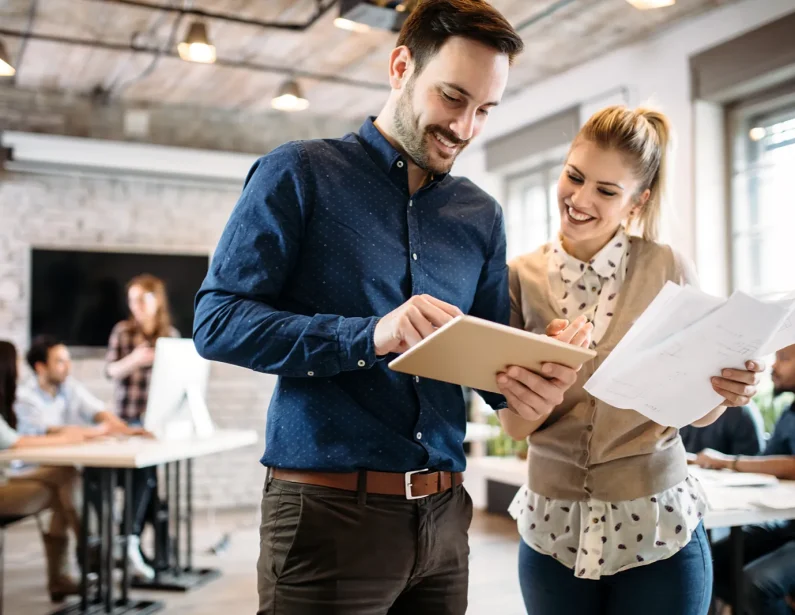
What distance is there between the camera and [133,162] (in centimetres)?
616

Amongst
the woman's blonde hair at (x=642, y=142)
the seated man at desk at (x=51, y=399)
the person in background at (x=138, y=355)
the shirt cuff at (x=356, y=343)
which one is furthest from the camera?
the person in background at (x=138, y=355)

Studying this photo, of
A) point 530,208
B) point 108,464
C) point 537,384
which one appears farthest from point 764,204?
point 537,384

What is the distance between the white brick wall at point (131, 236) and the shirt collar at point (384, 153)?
5.32 m

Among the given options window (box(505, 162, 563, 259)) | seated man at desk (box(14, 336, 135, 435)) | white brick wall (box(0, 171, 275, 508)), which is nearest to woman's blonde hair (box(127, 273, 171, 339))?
seated man at desk (box(14, 336, 135, 435))

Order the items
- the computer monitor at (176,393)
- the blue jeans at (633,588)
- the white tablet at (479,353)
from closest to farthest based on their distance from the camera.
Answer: the white tablet at (479,353)
the blue jeans at (633,588)
the computer monitor at (176,393)

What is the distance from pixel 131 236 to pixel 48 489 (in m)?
2.82

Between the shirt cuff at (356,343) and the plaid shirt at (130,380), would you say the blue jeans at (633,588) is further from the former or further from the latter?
the plaid shirt at (130,380)

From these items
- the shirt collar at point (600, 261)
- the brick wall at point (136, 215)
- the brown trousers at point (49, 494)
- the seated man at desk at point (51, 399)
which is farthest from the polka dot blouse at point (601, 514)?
the brick wall at point (136, 215)

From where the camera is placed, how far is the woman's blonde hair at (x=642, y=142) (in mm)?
1586

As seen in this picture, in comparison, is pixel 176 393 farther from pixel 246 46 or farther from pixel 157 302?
pixel 246 46

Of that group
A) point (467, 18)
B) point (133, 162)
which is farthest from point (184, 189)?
point (467, 18)

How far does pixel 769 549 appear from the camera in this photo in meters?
2.94

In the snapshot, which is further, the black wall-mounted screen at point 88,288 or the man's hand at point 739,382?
the black wall-mounted screen at point 88,288

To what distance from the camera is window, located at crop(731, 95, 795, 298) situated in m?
4.32
